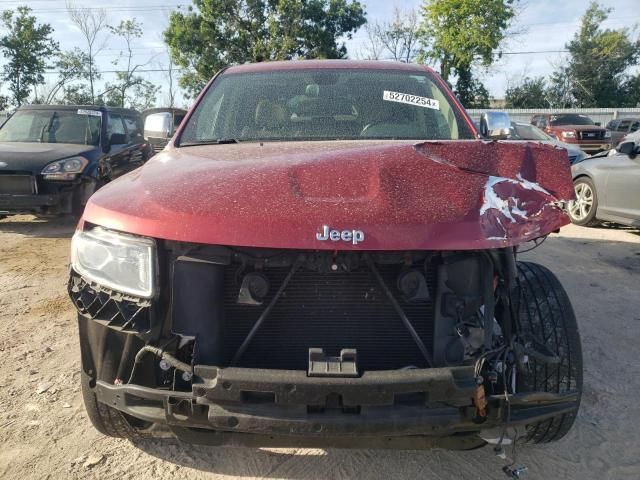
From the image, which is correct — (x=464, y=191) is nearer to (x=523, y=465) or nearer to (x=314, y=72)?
(x=523, y=465)

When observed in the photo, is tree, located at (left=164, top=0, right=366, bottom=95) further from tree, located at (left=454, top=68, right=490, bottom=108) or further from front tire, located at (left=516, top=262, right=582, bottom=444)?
front tire, located at (left=516, top=262, right=582, bottom=444)

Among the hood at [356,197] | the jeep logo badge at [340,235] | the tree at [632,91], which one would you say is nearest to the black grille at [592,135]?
the hood at [356,197]

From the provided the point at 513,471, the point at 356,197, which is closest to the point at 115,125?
the point at 356,197

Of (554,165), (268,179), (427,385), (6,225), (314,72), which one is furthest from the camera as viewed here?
(6,225)

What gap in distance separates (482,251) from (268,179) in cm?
80

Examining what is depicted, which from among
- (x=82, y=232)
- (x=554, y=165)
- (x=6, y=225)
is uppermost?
(x=554, y=165)

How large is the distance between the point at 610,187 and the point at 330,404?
6636 mm

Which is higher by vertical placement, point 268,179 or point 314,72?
point 314,72

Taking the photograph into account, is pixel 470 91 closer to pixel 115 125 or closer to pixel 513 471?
pixel 115 125


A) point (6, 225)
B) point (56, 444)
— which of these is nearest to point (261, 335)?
point (56, 444)

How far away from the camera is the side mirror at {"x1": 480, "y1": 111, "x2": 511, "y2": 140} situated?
292 cm

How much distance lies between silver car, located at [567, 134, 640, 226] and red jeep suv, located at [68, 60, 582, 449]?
5.27 meters

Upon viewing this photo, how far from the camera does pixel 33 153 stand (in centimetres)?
675

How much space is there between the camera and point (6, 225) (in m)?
7.43
